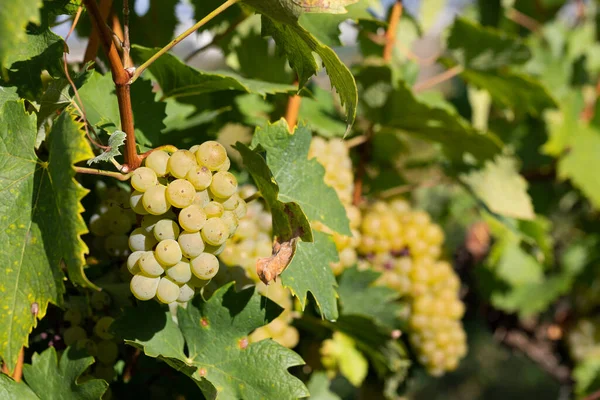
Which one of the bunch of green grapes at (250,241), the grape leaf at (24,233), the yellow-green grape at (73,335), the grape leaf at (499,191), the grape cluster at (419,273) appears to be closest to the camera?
the grape leaf at (24,233)

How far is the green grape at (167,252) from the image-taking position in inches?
18.8

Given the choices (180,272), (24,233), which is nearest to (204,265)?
(180,272)

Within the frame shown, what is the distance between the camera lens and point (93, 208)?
0.65 metres

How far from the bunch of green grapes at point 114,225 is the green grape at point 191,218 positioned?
0.12 m

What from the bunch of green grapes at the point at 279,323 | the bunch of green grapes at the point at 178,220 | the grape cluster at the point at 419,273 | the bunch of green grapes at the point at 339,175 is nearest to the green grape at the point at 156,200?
the bunch of green grapes at the point at 178,220

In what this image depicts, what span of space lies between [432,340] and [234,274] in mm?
503

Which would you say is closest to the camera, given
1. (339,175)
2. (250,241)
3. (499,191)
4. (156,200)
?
(156,200)

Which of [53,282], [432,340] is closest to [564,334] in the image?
[432,340]

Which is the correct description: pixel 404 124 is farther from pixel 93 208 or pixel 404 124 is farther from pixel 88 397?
pixel 88 397

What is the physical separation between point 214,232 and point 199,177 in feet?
0.14

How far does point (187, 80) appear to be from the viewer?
2.12 feet

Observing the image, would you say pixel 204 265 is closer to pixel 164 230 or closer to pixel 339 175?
pixel 164 230

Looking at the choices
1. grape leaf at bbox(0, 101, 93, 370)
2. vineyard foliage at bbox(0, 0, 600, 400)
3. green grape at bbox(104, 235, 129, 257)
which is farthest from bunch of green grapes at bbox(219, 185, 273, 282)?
grape leaf at bbox(0, 101, 93, 370)

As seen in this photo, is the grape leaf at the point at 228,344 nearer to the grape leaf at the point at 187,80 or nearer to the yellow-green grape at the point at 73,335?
the yellow-green grape at the point at 73,335
